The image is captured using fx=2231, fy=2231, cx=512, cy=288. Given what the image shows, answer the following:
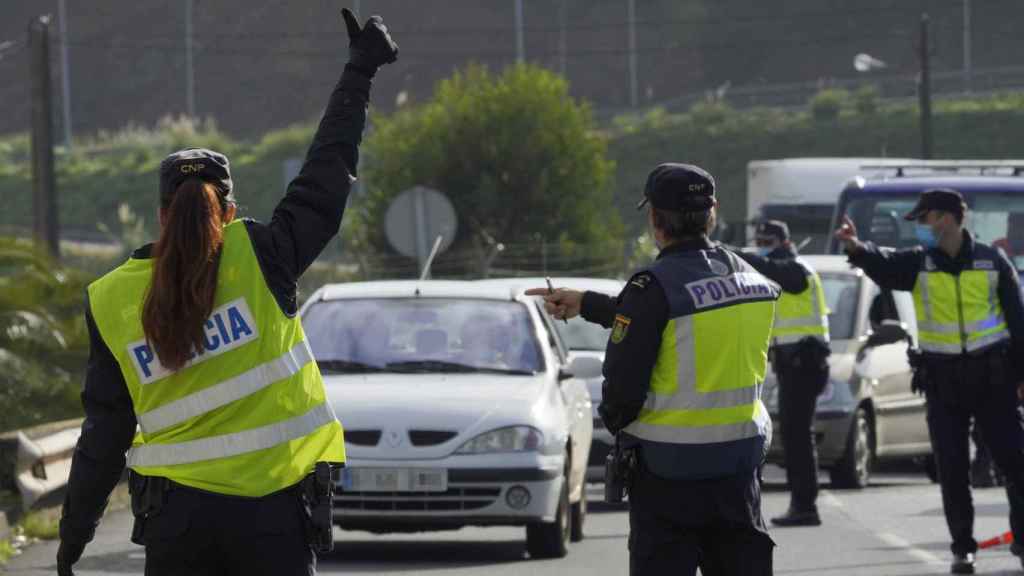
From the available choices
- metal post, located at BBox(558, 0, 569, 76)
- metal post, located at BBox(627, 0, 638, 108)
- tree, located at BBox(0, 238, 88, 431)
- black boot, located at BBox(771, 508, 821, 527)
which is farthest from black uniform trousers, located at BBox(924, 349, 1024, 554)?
metal post, located at BBox(558, 0, 569, 76)

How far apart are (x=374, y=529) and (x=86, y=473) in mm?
6270

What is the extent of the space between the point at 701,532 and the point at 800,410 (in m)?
7.45

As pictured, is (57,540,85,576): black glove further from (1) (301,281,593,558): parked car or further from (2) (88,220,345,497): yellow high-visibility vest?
(1) (301,281,593,558): parked car

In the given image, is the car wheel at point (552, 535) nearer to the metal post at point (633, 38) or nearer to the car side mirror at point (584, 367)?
the car side mirror at point (584, 367)

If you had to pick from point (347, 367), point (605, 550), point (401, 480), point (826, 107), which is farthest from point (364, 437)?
point (826, 107)

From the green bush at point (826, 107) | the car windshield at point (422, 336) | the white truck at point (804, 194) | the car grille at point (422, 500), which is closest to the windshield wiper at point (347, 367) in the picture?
the car windshield at point (422, 336)

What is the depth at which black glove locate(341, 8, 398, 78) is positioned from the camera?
5.53 m

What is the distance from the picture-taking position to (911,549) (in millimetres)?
12016

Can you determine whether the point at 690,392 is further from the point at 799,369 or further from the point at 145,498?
the point at 799,369

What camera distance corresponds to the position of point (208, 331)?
5160 mm

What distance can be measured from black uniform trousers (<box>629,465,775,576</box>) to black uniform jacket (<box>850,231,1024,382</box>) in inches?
179

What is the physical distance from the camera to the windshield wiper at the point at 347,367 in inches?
484

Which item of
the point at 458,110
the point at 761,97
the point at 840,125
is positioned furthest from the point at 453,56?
the point at 458,110

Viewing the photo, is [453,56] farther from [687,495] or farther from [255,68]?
[687,495]
